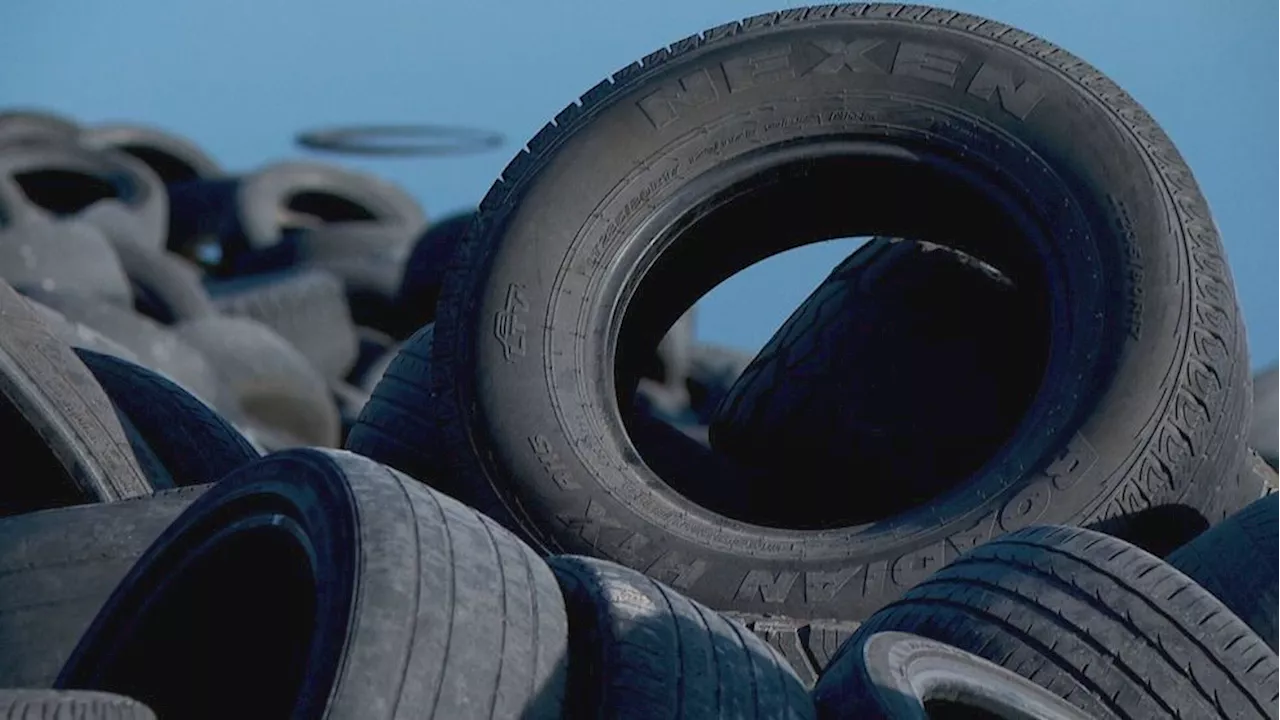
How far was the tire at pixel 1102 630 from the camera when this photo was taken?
2795mm

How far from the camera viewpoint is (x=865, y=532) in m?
3.62

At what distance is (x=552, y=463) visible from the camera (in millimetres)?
3682

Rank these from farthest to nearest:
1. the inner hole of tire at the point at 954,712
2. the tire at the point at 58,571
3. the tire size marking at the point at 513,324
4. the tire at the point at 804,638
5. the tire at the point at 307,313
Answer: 1. the tire at the point at 307,313
2. the tire size marking at the point at 513,324
3. the tire at the point at 804,638
4. the tire at the point at 58,571
5. the inner hole of tire at the point at 954,712

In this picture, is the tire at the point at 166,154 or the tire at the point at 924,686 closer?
the tire at the point at 924,686

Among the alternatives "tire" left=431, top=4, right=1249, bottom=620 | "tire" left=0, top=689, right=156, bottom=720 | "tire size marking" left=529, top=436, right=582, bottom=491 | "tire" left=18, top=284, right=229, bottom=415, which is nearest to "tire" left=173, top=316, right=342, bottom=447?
"tire" left=18, top=284, right=229, bottom=415

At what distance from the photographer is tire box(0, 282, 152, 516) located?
3.82 meters

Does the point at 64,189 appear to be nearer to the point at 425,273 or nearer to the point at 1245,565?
the point at 425,273

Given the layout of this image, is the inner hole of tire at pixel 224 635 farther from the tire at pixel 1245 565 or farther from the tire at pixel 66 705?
the tire at pixel 1245 565

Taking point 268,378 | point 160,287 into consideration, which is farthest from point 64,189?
point 268,378

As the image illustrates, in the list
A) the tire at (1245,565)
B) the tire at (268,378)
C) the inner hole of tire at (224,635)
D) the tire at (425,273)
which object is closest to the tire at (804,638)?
the tire at (1245,565)

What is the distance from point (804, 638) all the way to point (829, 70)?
1.08m

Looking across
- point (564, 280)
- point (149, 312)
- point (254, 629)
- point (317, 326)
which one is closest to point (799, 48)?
point (564, 280)

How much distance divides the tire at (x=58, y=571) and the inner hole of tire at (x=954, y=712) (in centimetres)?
109

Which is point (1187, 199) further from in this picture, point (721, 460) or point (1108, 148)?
point (721, 460)
